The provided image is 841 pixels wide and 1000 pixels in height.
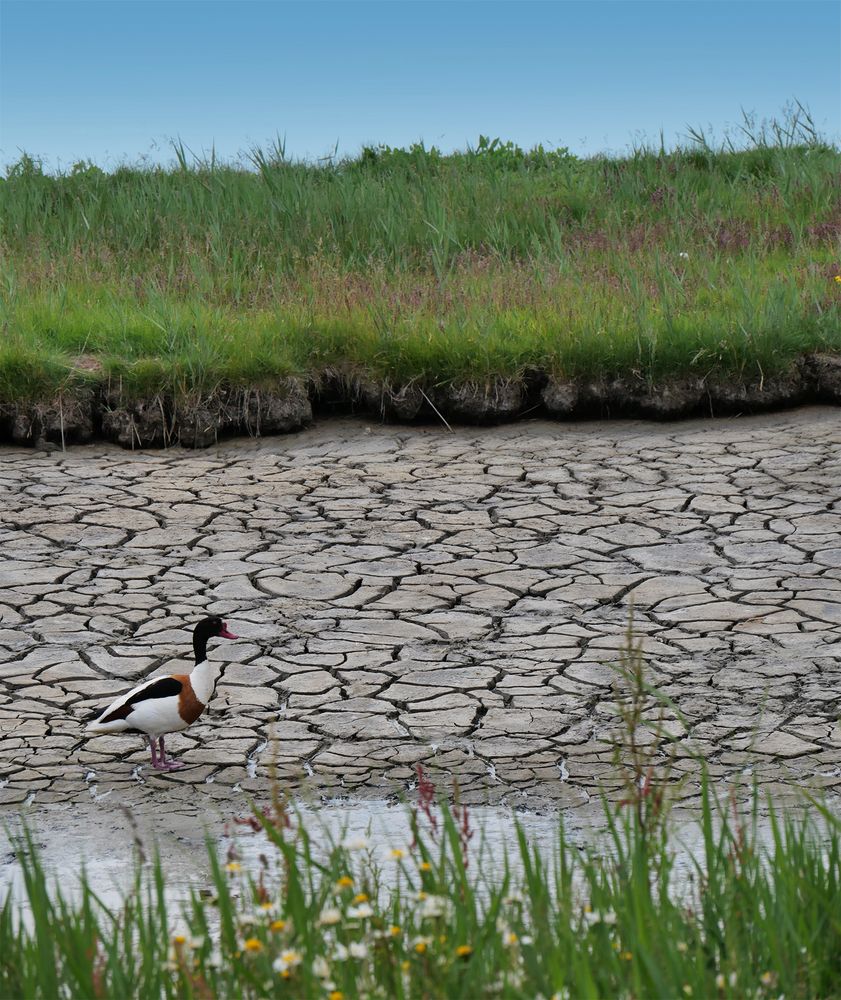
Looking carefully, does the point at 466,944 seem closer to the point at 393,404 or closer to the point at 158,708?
the point at 158,708

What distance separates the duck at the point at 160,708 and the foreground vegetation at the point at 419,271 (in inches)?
199

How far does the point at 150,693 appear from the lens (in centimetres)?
443

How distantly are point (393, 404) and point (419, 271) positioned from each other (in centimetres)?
245

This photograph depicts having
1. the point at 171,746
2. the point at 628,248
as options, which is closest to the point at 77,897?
the point at 171,746

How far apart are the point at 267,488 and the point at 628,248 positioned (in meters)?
5.22

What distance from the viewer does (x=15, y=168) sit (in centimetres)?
1584

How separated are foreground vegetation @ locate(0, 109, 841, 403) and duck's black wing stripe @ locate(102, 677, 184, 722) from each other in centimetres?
510

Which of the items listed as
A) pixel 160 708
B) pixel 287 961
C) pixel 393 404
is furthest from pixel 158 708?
pixel 393 404

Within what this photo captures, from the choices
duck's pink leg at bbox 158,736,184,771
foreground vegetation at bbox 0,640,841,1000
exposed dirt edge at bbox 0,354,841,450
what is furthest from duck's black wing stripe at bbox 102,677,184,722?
exposed dirt edge at bbox 0,354,841,450

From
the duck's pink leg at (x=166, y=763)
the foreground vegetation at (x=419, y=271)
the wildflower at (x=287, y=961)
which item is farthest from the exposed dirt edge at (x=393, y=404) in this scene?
the wildflower at (x=287, y=961)

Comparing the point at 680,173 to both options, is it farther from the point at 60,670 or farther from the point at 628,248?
the point at 60,670

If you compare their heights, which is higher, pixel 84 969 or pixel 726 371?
pixel 726 371

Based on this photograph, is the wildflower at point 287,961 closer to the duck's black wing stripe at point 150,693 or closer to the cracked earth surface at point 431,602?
the cracked earth surface at point 431,602

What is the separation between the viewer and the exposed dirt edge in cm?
939
